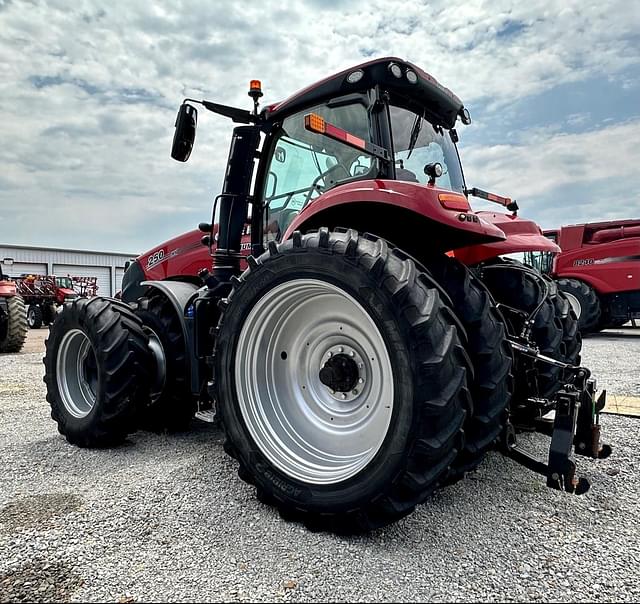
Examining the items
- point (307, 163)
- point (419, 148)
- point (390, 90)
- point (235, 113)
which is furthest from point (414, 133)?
point (235, 113)

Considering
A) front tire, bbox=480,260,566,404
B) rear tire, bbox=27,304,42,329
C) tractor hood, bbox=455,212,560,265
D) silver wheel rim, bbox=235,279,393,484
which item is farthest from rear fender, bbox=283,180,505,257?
rear tire, bbox=27,304,42,329

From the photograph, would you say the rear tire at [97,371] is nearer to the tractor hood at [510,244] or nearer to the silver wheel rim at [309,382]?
the silver wheel rim at [309,382]

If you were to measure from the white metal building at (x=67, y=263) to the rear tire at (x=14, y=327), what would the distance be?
2054 cm

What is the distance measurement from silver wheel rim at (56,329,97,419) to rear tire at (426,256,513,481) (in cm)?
247

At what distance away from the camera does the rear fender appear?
2.13 metres

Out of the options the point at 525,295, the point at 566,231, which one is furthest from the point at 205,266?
the point at 566,231

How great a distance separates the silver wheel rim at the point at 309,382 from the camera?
2.21m

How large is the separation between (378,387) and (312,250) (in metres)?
0.69

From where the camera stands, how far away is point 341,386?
2.28 meters

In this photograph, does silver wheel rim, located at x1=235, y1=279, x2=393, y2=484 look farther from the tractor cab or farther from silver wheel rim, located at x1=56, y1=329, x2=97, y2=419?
silver wheel rim, located at x1=56, y1=329, x2=97, y2=419

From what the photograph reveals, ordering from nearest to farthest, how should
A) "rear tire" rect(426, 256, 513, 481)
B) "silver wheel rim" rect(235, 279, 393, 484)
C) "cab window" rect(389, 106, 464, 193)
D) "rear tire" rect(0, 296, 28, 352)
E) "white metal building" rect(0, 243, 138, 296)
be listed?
"rear tire" rect(426, 256, 513, 481) → "silver wheel rim" rect(235, 279, 393, 484) → "cab window" rect(389, 106, 464, 193) → "rear tire" rect(0, 296, 28, 352) → "white metal building" rect(0, 243, 138, 296)

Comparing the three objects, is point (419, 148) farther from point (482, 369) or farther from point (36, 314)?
point (36, 314)

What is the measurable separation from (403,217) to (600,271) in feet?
30.4

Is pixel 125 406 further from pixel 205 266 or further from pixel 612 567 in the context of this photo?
pixel 612 567
